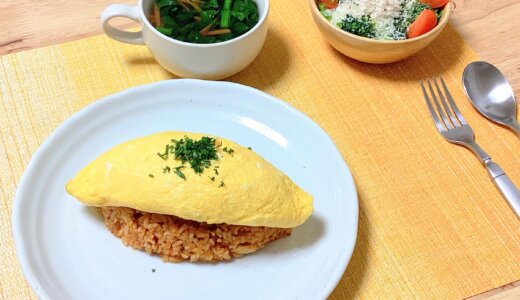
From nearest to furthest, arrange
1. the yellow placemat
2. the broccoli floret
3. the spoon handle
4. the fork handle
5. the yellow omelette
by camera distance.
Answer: the yellow omelette, the yellow placemat, the fork handle, the spoon handle, the broccoli floret

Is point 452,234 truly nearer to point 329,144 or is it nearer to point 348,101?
point 329,144

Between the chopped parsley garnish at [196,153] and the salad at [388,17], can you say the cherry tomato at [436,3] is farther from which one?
→ the chopped parsley garnish at [196,153]

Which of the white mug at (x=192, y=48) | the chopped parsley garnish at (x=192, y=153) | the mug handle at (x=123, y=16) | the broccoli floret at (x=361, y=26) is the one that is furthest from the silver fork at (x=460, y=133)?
the mug handle at (x=123, y=16)

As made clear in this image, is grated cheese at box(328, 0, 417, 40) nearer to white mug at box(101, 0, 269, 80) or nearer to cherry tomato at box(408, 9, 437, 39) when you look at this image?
cherry tomato at box(408, 9, 437, 39)

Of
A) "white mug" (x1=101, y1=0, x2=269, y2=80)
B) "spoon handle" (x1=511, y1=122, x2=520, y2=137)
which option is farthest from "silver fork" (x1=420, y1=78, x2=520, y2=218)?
"white mug" (x1=101, y1=0, x2=269, y2=80)

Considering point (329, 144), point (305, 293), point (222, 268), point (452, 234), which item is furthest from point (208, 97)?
point (452, 234)

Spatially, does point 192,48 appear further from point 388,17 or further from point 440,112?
point 440,112

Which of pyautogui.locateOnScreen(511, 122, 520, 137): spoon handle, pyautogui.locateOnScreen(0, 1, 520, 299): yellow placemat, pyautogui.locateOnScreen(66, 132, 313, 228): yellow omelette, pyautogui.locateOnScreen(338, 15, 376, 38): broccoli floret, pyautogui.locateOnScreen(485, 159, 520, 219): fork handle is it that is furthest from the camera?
pyautogui.locateOnScreen(338, 15, 376, 38): broccoli floret
